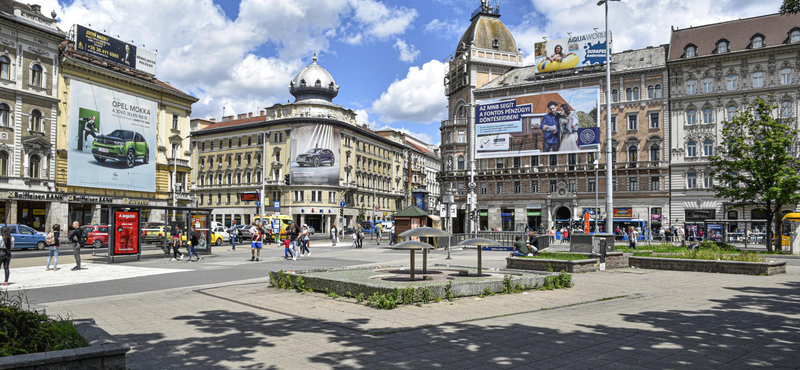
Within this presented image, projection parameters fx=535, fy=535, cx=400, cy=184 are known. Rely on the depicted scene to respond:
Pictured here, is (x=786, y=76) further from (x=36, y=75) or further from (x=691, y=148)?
(x=36, y=75)

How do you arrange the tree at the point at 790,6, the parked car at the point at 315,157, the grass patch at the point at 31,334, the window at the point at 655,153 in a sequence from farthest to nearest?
1. the parked car at the point at 315,157
2. the window at the point at 655,153
3. the tree at the point at 790,6
4. the grass patch at the point at 31,334

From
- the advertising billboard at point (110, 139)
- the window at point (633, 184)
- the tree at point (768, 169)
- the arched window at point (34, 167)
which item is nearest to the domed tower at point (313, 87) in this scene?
the advertising billboard at point (110, 139)

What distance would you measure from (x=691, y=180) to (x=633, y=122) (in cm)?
841

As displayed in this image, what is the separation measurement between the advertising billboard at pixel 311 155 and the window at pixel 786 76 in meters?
54.2

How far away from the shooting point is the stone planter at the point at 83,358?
4.38m

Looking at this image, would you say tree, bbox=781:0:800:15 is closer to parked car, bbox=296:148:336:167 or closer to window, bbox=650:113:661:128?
window, bbox=650:113:661:128

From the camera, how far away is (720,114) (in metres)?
52.7

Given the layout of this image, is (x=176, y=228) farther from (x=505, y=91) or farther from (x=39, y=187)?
(x=505, y=91)

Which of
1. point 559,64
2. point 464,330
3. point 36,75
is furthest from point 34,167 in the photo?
point 559,64

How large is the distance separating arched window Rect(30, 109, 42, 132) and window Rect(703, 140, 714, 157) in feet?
200

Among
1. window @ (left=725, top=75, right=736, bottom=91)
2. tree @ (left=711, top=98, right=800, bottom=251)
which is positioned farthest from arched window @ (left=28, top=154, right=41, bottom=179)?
window @ (left=725, top=75, right=736, bottom=91)

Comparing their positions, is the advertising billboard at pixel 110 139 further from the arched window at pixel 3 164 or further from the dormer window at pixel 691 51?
the dormer window at pixel 691 51

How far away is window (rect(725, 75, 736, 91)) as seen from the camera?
5244 centimetres

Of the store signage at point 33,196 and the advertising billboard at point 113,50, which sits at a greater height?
the advertising billboard at point 113,50
